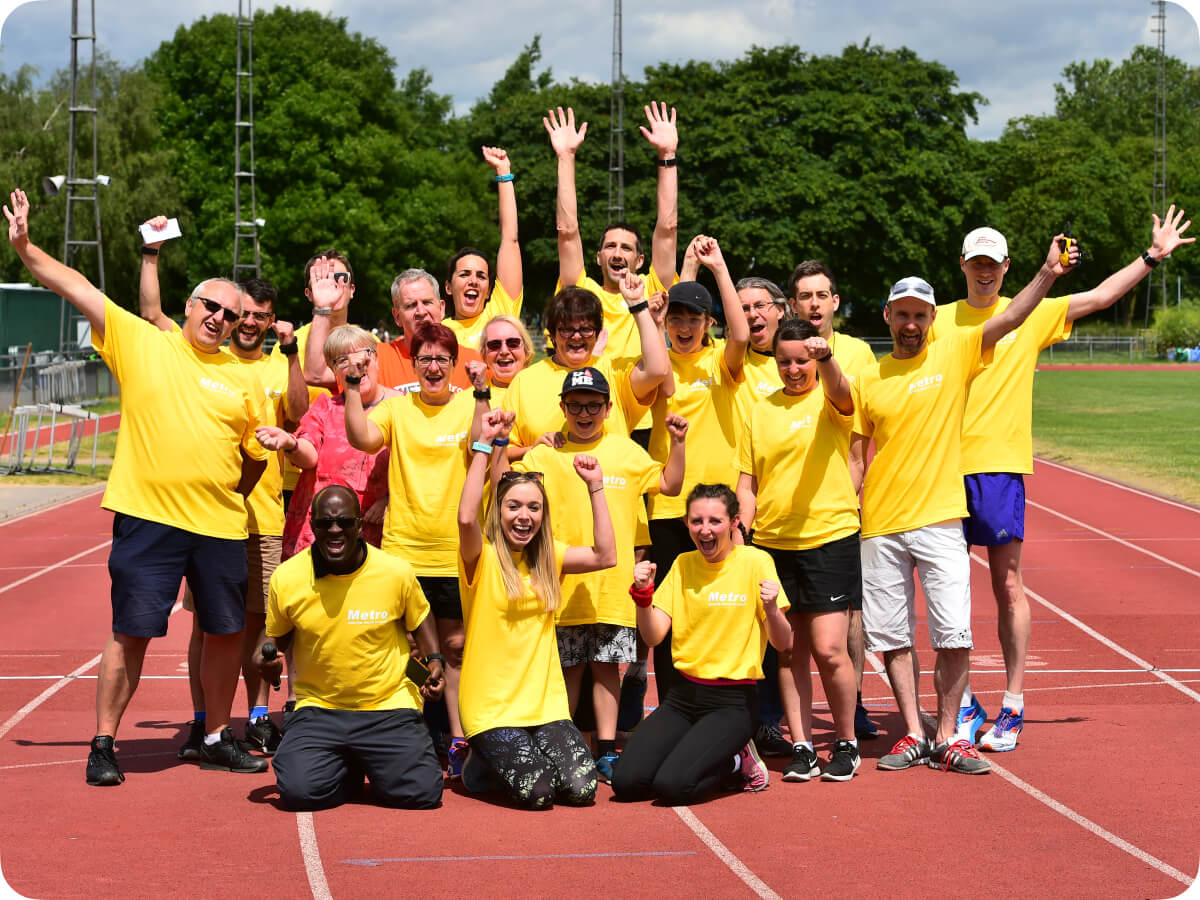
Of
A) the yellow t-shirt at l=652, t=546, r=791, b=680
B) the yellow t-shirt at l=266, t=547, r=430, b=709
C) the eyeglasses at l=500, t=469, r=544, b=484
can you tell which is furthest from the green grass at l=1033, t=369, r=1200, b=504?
the yellow t-shirt at l=266, t=547, r=430, b=709

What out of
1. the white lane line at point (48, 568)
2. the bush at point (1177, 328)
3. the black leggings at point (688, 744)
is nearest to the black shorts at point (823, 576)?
the black leggings at point (688, 744)

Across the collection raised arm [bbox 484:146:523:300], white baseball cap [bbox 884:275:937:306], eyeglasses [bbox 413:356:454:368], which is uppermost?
raised arm [bbox 484:146:523:300]

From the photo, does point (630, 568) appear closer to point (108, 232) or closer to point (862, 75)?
Result: point (108, 232)

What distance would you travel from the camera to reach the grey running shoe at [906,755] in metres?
Result: 6.72

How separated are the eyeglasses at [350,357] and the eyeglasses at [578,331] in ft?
2.86

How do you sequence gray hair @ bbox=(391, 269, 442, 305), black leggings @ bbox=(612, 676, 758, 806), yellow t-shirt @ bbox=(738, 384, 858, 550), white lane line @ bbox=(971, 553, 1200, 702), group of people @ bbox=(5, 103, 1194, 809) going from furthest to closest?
white lane line @ bbox=(971, 553, 1200, 702) < gray hair @ bbox=(391, 269, 442, 305) < yellow t-shirt @ bbox=(738, 384, 858, 550) < group of people @ bbox=(5, 103, 1194, 809) < black leggings @ bbox=(612, 676, 758, 806)

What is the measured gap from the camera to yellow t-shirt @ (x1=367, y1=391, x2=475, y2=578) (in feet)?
22.0

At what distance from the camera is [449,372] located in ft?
22.5

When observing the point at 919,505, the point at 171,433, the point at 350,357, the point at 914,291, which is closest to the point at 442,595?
the point at 350,357

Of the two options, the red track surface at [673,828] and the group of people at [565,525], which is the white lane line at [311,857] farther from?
the group of people at [565,525]

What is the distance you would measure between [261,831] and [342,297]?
2.63 metres

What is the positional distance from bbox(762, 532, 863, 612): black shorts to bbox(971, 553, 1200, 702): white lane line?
8.82 feet

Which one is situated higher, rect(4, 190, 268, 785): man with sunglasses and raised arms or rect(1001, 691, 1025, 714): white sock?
rect(4, 190, 268, 785): man with sunglasses and raised arms

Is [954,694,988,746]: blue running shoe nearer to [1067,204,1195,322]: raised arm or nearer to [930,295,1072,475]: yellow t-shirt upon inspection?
[930,295,1072,475]: yellow t-shirt
